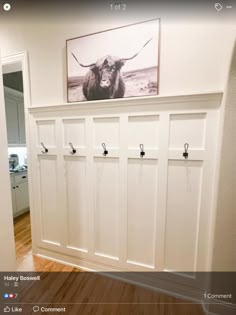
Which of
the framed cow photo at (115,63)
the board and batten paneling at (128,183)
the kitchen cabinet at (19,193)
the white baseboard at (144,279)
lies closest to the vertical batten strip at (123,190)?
the board and batten paneling at (128,183)

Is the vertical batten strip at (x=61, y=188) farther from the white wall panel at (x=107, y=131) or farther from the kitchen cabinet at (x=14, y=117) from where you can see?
the kitchen cabinet at (x=14, y=117)

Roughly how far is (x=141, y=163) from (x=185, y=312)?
1.09 metres

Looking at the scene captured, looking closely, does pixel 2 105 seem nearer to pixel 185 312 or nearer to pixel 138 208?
pixel 138 208

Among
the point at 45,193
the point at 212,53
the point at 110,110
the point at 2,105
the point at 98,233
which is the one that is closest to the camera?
the point at 2,105

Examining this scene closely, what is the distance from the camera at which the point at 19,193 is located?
2.68 meters

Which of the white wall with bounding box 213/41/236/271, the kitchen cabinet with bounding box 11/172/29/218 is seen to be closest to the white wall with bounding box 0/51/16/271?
the white wall with bounding box 213/41/236/271

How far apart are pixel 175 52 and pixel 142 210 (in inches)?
47.0

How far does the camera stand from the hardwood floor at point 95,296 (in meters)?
1.19

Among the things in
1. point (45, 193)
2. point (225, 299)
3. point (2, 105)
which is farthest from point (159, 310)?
point (2, 105)

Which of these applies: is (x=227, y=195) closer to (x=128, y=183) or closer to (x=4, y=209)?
(x=128, y=183)

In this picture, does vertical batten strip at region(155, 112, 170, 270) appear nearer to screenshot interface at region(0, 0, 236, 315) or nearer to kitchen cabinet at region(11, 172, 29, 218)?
screenshot interface at region(0, 0, 236, 315)

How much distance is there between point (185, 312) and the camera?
119 cm

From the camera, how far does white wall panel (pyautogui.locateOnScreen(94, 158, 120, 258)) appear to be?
1.42 metres

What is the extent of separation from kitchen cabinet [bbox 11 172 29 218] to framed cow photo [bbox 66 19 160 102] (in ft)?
6.01
